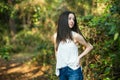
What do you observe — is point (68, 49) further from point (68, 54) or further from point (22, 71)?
point (22, 71)

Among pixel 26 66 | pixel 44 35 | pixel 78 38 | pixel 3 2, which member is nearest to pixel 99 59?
pixel 78 38

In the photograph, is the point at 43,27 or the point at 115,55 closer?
the point at 115,55

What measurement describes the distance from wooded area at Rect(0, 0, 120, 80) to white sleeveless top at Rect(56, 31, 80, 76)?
81 centimetres

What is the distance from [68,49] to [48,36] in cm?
1699

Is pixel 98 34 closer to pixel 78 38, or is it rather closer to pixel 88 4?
pixel 78 38

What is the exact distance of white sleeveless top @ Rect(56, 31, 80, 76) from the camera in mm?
6867

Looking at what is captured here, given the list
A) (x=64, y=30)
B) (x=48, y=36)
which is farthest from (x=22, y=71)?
(x=64, y=30)

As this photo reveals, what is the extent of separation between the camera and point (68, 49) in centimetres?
687

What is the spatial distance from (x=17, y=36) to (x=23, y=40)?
1.80ft

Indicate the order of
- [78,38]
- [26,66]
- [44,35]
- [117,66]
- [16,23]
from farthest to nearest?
[16,23] < [44,35] < [26,66] < [117,66] < [78,38]

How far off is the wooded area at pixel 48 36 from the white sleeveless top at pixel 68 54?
811mm

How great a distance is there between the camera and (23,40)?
86.0 feet

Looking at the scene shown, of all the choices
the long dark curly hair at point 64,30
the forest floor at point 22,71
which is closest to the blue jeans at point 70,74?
the long dark curly hair at point 64,30

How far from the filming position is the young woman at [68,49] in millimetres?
6875
